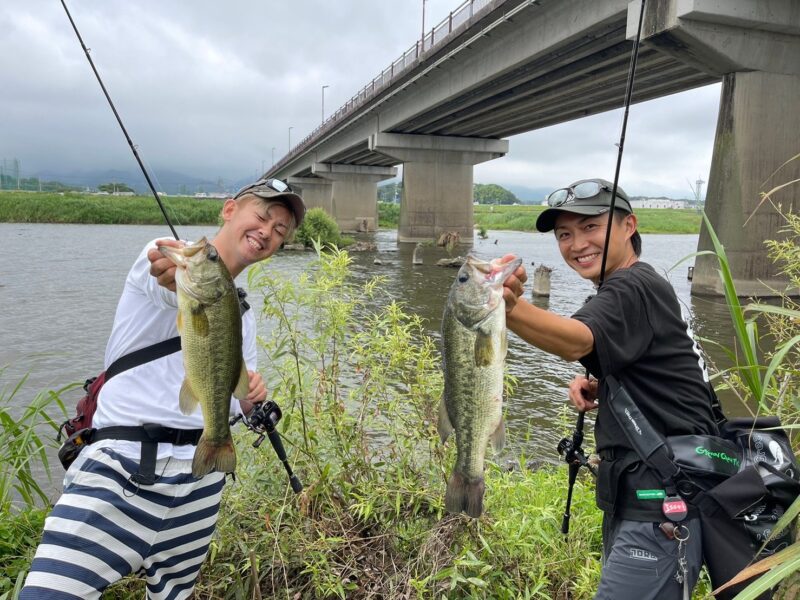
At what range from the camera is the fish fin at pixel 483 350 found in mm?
2314

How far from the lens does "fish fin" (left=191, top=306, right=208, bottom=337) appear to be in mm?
2393

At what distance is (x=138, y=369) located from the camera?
2.54 m

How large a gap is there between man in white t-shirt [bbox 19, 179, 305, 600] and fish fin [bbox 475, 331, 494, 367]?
1.22 metres

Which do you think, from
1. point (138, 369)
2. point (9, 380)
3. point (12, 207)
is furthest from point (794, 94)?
point (12, 207)

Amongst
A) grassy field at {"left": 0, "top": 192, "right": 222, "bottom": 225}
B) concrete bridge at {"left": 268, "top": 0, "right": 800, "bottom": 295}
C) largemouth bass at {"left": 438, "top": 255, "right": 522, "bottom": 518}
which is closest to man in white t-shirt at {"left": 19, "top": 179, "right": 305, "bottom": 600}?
largemouth bass at {"left": 438, "top": 255, "right": 522, "bottom": 518}

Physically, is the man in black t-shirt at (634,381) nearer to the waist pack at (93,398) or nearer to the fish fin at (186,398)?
the fish fin at (186,398)

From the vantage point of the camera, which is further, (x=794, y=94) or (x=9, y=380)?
(x=794, y=94)

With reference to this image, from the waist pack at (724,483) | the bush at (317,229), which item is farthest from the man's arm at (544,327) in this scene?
the bush at (317,229)

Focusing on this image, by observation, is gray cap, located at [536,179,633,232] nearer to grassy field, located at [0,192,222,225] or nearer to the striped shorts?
the striped shorts

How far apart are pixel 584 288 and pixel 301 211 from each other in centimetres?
2139

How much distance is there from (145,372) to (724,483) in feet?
8.47

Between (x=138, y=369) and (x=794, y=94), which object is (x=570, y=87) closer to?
(x=794, y=94)

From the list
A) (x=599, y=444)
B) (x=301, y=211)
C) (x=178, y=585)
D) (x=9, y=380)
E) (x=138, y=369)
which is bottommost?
(x=9, y=380)

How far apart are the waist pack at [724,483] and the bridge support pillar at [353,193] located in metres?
56.0
